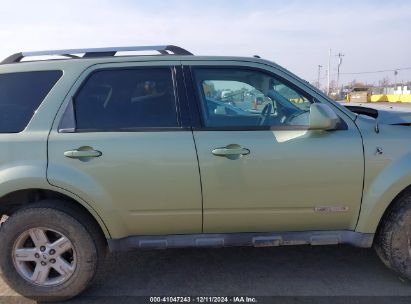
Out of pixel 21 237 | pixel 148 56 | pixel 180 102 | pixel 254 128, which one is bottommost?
pixel 21 237

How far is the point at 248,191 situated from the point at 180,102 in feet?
2.87

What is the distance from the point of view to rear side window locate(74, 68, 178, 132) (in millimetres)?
3074

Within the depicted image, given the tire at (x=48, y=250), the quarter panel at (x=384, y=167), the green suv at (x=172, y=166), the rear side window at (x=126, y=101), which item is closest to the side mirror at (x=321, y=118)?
the green suv at (x=172, y=166)

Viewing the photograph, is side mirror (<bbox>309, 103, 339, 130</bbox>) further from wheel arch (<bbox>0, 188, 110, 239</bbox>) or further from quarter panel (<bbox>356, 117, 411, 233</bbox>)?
wheel arch (<bbox>0, 188, 110, 239</bbox>)

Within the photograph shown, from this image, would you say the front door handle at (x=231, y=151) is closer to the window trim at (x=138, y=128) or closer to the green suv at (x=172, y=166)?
the green suv at (x=172, y=166)

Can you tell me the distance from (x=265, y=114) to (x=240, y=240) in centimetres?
104

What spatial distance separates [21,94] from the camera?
311cm

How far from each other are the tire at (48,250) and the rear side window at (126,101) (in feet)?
2.37

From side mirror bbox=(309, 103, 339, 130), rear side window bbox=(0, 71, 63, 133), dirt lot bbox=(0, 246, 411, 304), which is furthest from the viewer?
dirt lot bbox=(0, 246, 411, 304)

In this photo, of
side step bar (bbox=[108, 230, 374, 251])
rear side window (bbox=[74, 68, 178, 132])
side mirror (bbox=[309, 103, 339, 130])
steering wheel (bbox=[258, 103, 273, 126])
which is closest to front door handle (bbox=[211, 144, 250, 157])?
steering wheel (bbox=[258, 103, 273, 126])

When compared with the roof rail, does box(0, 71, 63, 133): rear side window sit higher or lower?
lower

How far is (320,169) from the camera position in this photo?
3.03m

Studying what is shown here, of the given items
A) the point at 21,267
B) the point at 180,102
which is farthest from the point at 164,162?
the point at 21,267

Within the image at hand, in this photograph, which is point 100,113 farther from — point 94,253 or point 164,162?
point 94,253
